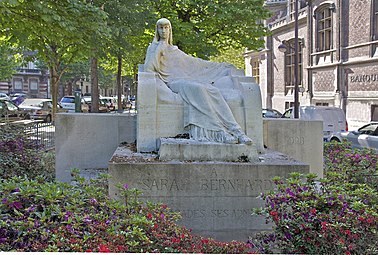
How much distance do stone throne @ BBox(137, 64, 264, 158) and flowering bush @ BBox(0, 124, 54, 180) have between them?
2512mm

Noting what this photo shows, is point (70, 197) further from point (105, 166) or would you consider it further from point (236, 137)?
point (105, 166)

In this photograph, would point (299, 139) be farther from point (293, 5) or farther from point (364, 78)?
point (293, 5)

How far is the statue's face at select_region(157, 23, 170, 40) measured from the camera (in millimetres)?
8789

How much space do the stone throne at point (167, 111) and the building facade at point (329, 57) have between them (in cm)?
2167

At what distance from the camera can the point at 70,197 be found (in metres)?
4.49

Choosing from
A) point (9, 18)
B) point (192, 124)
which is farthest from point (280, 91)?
point (192, 124)

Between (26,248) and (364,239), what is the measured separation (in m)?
3.06

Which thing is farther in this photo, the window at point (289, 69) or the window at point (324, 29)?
the window at point (289, 69)

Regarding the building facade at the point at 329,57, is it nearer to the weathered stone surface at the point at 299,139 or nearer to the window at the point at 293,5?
the window at the point at 293,5

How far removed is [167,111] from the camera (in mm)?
7887

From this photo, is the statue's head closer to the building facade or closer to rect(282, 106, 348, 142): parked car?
rect(282, 106, 348, 142): parked car

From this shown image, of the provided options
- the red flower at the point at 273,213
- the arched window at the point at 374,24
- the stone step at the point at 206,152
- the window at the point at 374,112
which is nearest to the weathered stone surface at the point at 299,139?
the stone step at the point at 206,152

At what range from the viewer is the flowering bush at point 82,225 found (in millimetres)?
3707

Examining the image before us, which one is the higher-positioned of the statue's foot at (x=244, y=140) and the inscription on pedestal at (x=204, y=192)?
the statue's foot at (x=244, y=140)
